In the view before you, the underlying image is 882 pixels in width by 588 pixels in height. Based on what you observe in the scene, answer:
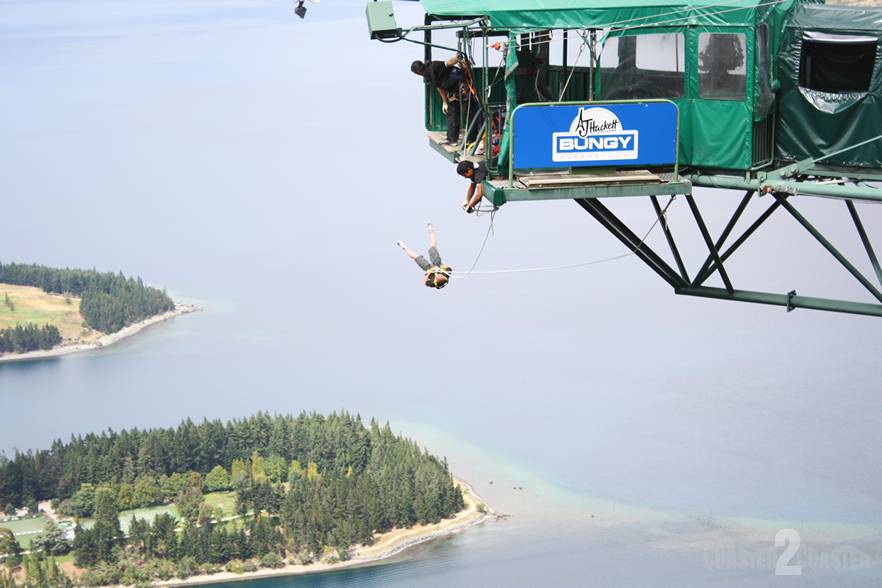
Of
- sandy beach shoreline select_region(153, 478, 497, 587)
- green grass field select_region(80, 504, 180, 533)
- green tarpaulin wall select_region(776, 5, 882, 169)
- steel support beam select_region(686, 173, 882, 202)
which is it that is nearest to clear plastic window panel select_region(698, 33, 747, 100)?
green tarpaulin wall select_region(776, 5, 882, 169)

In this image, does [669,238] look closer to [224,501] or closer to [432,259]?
[432,259]

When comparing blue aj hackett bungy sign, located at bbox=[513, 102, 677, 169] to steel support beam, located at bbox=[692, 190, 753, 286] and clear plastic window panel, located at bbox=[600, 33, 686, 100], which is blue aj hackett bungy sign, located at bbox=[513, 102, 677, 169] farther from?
steel support beam, located at bbox=[692, 190, 753, 286]

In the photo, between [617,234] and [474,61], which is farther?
[474,61]

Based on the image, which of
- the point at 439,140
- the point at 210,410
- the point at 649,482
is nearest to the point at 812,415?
the point at 649,482

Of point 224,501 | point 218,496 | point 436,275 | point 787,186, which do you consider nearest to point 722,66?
point 787,186

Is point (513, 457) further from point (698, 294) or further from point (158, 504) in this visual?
point (698, 294)

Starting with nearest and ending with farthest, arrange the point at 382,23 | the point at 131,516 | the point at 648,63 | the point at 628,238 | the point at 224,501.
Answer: the point at 382,23 → the point at 648,63 → the point at 628,238 → the point at 131,516 → the point at 224,501
